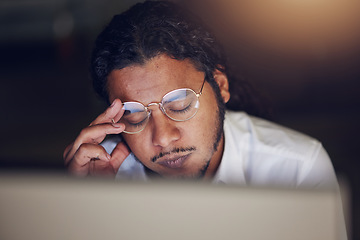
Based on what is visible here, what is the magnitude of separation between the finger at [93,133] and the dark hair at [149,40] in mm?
189

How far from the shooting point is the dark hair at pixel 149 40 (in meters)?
1.18

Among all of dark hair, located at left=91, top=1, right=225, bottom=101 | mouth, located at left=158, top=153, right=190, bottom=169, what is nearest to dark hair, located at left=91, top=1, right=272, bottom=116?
dark hair, located at left=91, top=1, right=225, bottom=101

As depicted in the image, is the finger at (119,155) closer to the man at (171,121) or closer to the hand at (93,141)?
the man at (171,121)

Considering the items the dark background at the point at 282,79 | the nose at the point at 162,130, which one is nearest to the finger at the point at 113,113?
the nose at the point at 162,130

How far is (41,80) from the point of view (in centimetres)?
362

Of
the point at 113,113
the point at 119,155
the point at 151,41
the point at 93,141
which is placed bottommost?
the point at 119,155

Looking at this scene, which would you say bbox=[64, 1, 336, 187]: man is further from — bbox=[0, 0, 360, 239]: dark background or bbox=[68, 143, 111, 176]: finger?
bbox=[0, 0, 360, 239]: dark background

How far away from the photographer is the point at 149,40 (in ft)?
3.86

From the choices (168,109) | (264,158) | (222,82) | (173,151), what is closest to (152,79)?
(168,109)

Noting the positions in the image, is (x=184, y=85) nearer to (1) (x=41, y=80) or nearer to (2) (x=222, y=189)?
(2) (x=222, y=189)

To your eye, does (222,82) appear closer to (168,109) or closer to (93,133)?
(168,109)

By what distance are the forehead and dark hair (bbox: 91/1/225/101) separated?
0.02 meters

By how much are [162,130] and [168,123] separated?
0.03 m

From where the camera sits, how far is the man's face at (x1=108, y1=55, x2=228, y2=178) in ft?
3.71
